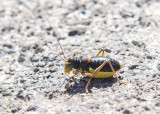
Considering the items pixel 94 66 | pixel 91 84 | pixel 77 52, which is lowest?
pixel 91 84

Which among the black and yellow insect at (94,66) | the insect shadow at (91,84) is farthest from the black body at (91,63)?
the insect shadow at (91,84)

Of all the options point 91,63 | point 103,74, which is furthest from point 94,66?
point 103,74

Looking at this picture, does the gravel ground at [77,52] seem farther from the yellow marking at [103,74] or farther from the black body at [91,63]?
the black body at [91,63]

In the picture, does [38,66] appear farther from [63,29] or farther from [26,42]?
[63,29]

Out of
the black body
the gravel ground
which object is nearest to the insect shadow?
the gravel ground

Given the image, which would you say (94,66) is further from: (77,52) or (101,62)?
(77,52)

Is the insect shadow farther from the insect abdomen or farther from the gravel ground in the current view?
the insect abdomen

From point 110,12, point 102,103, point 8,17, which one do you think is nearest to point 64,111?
point 102,103
